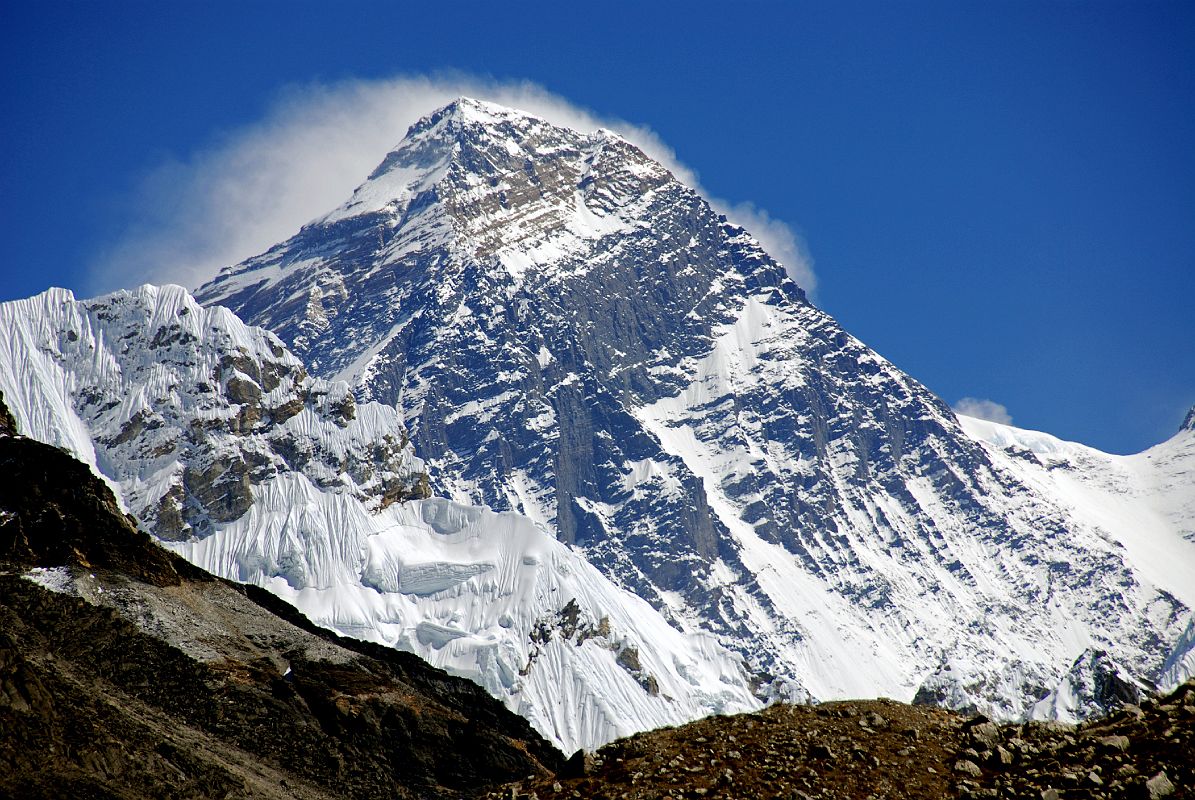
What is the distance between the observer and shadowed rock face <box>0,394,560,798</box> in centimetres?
4684

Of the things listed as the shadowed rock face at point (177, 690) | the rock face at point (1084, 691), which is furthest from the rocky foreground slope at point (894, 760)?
the rock face at point (1084, 691)

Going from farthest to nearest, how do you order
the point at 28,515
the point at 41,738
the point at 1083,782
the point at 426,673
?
the point at 426,673 < the point at 28,515 < the point at 41,738 < the point at 1083,782

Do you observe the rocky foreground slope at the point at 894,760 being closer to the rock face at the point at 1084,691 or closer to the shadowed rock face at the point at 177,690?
the shadowed rock face at the point at 177,690

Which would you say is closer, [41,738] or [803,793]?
[803,793]

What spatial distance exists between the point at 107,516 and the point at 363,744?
65.9ft

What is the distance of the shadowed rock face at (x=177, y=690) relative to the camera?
46.8m

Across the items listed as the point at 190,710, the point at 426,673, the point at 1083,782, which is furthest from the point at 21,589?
the point at 1083,782

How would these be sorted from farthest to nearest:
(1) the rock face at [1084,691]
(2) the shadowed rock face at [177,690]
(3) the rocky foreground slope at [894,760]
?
(1) the rock face at [1084,691]
(2) the shadowed rock face at [177,690]
(3) the rocky foreground slope at [894,760]

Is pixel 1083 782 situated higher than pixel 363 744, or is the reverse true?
pixel 363 744

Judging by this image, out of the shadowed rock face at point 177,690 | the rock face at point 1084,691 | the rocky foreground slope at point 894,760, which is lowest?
the rocky foreground slope at point 894,760

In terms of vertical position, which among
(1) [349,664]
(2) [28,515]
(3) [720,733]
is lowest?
(3) [720,733]

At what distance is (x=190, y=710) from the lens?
190 feet

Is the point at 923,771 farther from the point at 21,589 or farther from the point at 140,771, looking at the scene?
the point at 21,589

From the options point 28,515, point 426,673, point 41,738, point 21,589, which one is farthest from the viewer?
point 426,673
